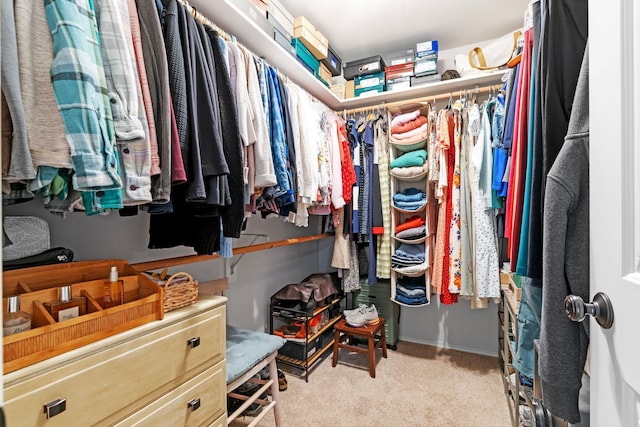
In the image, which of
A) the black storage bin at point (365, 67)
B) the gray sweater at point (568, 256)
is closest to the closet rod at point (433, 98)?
the black storage bin at point (365, 67)

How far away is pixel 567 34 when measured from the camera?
2.66ft

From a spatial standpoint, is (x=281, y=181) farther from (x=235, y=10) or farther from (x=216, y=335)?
(x=235, y=10)

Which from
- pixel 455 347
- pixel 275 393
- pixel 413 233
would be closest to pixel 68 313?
pixel 275 393

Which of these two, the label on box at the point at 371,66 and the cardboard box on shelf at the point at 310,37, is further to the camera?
the label on box at the point at 371,66

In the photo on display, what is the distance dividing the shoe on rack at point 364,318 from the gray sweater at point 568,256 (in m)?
1.68

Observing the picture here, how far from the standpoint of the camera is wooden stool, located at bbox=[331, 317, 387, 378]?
2.19m

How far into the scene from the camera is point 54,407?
73 cm

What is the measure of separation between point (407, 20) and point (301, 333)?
2.32m

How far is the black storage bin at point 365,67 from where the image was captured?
8.36 feet

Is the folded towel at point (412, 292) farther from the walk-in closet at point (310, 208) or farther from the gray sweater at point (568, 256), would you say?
the gray sweater at point (568, 256)

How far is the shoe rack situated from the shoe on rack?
0.54ft

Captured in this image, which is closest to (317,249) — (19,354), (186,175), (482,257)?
(482,257)

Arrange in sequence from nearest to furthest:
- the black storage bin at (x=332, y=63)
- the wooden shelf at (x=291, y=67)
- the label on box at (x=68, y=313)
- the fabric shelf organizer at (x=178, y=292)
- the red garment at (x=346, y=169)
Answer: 1. the label on box at (x=68, y=313)
2. the fabric shelf organizer at (x=178, y=292)
3. the wooden shelf at (x=291, y=67)
4. the red garment at (x=346, y=169)
5. the black storage bin at (x=332, y=63)

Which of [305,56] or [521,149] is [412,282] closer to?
[521,149]
